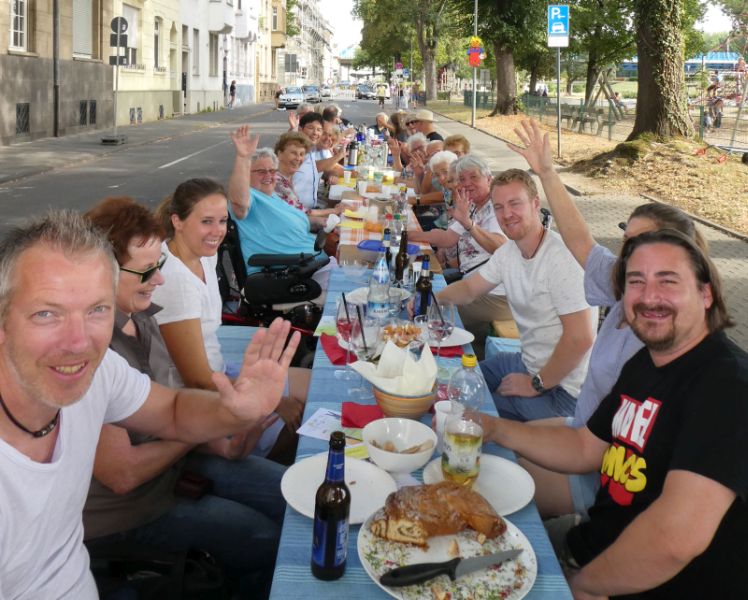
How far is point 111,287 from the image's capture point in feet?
5.95

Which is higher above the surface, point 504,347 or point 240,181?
point 240,181

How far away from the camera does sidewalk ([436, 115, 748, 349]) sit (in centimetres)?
731

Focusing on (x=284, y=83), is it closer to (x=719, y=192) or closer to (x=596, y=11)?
(x=596, y=11)

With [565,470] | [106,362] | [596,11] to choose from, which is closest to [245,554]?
[106,362]

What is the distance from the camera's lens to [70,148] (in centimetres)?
1859

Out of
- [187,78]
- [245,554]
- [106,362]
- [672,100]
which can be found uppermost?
[187,78]

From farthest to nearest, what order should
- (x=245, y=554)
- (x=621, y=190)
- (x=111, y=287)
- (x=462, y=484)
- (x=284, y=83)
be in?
1. (x=284, y=83)
2. (x=621, y=190)
3. (x=245, y=554)
4. (x=462, y=484)
5. (x=111, y=287)

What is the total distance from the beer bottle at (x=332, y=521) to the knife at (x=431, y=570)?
0.12 metres

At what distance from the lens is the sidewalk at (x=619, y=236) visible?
288 inches

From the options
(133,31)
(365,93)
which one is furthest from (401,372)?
(365,93)

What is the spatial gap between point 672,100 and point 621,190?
2944 mm

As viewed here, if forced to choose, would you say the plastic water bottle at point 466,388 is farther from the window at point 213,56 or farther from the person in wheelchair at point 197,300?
the window at point 213,56

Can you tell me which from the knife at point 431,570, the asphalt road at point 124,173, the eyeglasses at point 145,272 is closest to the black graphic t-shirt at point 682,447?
the knife at point 431,570

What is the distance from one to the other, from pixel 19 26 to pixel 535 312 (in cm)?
1954
